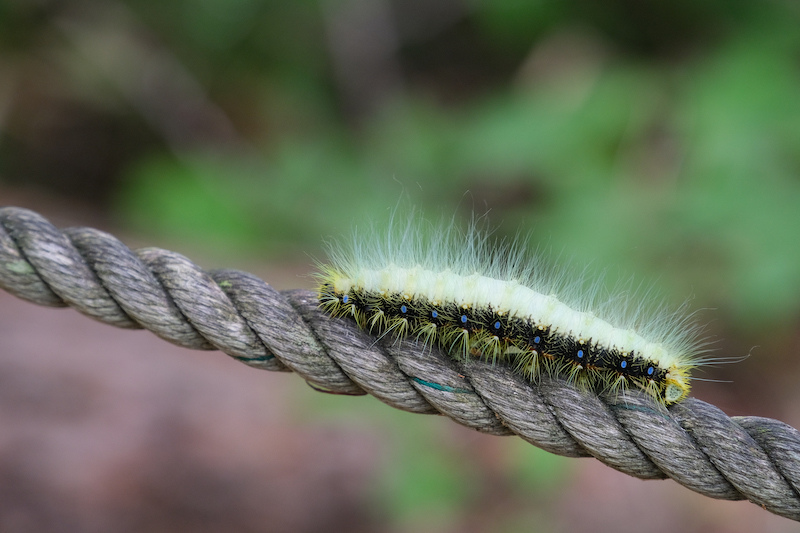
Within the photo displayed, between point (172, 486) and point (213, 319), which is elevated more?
point (213, 319)

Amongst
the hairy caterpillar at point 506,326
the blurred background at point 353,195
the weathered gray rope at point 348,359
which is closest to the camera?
the weathered gray rope at point 348,359

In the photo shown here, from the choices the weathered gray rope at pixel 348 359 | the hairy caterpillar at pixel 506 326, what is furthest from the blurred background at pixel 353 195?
the weathered gray rope at pixel 348 359

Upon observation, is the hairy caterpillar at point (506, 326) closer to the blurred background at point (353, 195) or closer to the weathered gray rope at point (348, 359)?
the weathered gray rope at point (348, 359)

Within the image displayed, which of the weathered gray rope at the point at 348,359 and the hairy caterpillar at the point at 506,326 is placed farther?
the hairy caterpillar at the point at 506,326

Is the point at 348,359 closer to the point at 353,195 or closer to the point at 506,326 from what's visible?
the point at 506,326

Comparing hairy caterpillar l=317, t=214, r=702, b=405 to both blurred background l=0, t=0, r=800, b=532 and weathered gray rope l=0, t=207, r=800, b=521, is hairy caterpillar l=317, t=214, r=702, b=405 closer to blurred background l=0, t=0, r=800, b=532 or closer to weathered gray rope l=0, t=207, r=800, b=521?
weathered gray rope l=0, t=207, r=800, b=521

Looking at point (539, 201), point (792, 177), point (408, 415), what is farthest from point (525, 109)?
point (408, 415)

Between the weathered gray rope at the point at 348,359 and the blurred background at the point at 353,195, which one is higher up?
the blurred background at the point at 353,195

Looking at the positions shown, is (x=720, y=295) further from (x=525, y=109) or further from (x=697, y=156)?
(x=525, y=109)
